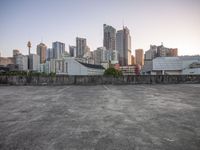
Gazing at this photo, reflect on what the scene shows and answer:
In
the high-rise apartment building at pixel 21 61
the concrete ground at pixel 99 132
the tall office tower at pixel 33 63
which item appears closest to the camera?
the concrete ground at pixel 99 132

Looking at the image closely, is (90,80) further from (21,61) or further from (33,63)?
(33,63)

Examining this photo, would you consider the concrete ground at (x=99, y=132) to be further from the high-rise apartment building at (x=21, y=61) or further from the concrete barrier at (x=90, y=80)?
the high-rise apartment building at (x=21, y=61)

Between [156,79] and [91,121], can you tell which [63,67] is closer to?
[156,79]

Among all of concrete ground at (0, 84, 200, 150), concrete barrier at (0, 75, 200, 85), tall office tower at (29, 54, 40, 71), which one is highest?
tall office tower at (29, 54, 40, 71)

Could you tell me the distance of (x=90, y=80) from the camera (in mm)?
18391

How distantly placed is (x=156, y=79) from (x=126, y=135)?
18.0 metres

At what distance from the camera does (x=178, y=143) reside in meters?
2.73

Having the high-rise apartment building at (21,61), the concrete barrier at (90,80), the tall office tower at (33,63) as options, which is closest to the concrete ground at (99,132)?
the concrete barrier at (90,80)

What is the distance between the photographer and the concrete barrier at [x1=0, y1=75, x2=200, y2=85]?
17328mm

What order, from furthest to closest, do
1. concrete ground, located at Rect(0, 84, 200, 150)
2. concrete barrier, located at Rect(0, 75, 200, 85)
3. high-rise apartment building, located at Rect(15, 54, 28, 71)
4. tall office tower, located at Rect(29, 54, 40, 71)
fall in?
tall office tower, located at Rect(29, 54, 40, 71)
high-rise apartment building, located at Rect(15, 54, 28, 71)
concrete barrier, located at Rect(0, 75, 200, 85)
concrete ground, located at Rect(0, 84, 200, 150)

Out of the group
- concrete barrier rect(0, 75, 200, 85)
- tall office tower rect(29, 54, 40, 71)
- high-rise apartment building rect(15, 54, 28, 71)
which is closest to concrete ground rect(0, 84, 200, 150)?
concrete barrier rect(0, 75, 200, 85)

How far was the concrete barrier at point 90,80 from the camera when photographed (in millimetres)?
17328

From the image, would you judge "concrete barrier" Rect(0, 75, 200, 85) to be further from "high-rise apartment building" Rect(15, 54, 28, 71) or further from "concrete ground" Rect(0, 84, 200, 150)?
"high-rise apartment building" Rect(15, 54, 28, 71)

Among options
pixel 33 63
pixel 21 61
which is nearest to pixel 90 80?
pixel 21 61
